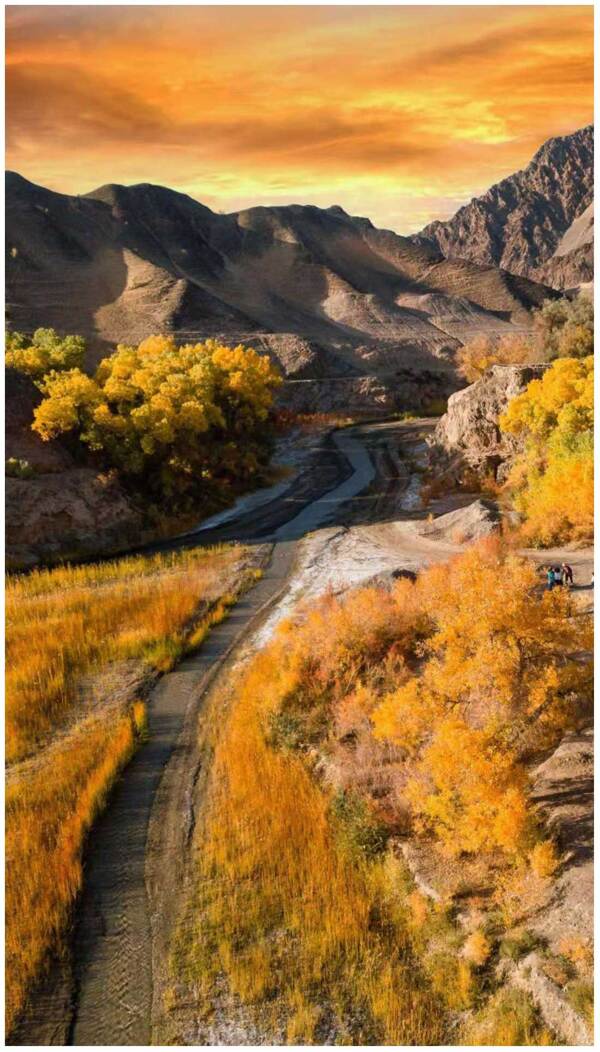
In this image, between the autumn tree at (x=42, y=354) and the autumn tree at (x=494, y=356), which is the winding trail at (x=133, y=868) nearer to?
the autumn tree at (x=42, y=354)

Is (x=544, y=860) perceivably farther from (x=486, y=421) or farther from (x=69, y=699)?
(x=486, y=421)

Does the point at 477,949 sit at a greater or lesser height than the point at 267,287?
lesser

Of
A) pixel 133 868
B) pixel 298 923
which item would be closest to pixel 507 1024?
pixel 298 923

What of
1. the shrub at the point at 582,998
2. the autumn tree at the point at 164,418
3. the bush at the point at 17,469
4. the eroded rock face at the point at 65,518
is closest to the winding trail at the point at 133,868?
the shrub at the point at 582,998

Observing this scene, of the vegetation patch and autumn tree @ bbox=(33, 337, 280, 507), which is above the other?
autumn tree @ bbox=(33, 337, 280, 507)

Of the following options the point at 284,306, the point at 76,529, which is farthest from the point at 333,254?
the point at 76,529

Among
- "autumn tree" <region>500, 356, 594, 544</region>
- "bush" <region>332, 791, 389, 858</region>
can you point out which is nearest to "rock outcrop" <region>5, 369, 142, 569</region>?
"autumn tree" <region>500, 356, 594, 544</region>

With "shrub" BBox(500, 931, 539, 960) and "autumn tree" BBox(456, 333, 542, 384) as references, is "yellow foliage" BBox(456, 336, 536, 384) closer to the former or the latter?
"autumn tree" BBox(456, 333, 542, 384)

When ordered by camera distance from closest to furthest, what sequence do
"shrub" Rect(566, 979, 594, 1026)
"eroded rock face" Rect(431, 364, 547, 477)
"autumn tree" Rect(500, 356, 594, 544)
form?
"shrub" Rect(566, 979, 594, 1026) < "autumn tree" Rect(500, 356, 594, 544) < "eroded rock face" Rect(431, 364, 547, 477)
